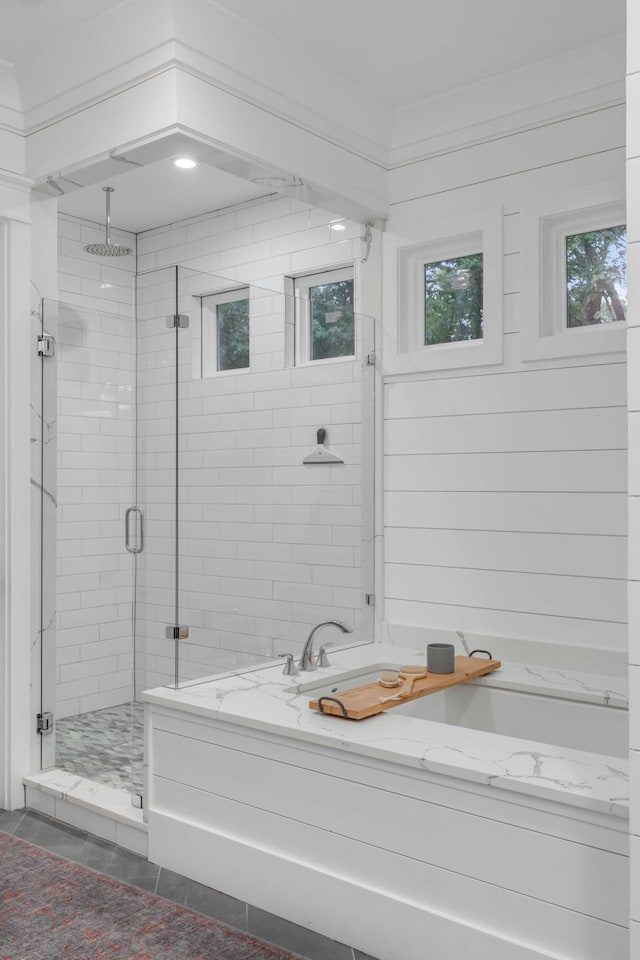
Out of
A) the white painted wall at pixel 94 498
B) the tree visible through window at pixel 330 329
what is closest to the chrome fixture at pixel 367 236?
the tree visible through window at pixel 330 329

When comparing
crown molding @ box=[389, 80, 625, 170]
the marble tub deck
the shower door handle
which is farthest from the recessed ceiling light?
the marble tub deck

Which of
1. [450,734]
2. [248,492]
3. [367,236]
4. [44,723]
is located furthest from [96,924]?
[367,236]

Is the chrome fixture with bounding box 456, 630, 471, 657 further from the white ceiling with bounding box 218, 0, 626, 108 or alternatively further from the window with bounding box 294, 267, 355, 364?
the white ceiling with bounding box 218, 0, 626, 108

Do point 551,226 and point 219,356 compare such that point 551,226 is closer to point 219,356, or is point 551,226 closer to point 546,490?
point 546,490

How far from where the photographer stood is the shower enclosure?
285 cm

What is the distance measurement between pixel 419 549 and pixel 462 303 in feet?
3.35

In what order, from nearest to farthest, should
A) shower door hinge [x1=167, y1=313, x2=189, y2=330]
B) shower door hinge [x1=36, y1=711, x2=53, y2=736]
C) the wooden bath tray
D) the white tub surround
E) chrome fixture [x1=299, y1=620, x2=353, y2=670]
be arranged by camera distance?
1. the white tub surround
2. the wooden bath tray
3. shower door hinge [x1=167, y1=313, x2=189, y2=330]
4. chrome fixture [x1=299, y1=620, x2=353, y2=670]
5. shower door hinge [x1=36, y1=711, x2=53, y2=736]

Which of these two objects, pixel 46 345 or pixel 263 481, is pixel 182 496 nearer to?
pixel 263 481

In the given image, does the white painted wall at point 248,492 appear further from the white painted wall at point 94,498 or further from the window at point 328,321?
the white painted wall at point 94,498

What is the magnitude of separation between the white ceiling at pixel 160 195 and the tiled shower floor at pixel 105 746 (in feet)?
7.93

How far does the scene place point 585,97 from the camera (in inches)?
117

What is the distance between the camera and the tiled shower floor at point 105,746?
328 centimetres

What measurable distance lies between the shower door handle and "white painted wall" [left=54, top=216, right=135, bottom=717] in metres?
0.05

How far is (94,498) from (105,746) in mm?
1124
